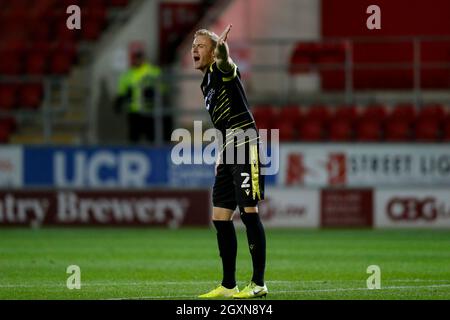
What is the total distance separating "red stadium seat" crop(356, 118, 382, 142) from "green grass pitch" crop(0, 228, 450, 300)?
276 cm

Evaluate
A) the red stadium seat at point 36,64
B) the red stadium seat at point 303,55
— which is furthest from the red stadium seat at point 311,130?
the red stadium seat at point 36,64

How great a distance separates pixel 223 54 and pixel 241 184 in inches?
44.1

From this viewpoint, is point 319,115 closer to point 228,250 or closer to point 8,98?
point 8,98

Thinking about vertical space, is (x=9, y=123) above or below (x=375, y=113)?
below

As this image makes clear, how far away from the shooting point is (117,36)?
24.4 m

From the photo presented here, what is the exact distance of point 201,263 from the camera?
13.6m

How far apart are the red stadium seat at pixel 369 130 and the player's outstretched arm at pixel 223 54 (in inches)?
486

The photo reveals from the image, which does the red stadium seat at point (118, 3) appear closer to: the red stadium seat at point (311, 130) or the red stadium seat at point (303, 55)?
the red stadium seat at point (303, 55)

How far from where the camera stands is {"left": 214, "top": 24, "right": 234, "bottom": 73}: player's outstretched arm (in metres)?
9.35

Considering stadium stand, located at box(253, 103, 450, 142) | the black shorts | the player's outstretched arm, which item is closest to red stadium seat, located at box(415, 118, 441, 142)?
stadium stand, located at box(253, 103, 450, 142)

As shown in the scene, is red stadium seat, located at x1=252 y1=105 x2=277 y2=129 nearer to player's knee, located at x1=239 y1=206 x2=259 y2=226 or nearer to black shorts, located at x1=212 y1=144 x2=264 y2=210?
black shorts, located at x1=212 y1=144 x2=264 y2=210

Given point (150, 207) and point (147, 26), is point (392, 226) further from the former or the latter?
point (147, 26)

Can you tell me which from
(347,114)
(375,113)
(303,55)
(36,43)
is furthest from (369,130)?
(36,43)

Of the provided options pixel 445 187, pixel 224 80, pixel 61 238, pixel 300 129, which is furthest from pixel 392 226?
pixel 224 80
